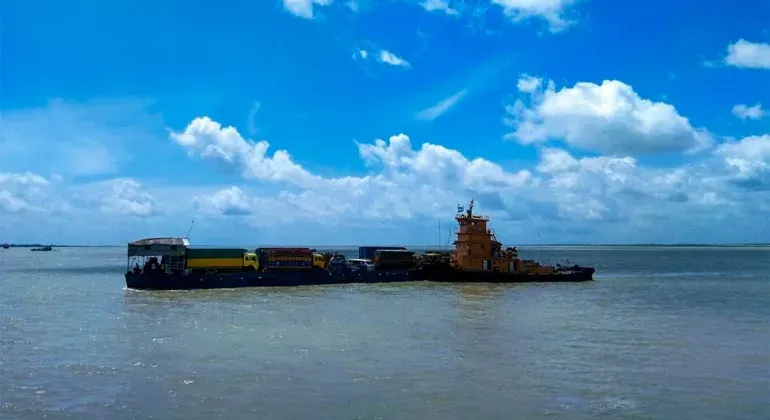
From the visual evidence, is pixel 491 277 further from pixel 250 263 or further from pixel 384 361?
pixel 384 361

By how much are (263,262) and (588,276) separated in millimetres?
39264

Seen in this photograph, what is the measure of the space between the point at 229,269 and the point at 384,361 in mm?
39278

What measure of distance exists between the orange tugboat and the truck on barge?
203 inches

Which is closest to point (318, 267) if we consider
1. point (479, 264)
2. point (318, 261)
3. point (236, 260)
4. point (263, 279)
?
point (318, 261)

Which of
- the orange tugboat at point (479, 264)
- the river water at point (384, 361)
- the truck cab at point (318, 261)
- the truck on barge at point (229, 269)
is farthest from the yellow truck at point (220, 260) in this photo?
the orange tugboat at point (479, 264)

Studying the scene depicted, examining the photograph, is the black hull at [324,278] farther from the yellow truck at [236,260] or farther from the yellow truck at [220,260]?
the yellow truck at [220,260]

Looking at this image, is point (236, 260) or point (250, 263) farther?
point (250, 263)

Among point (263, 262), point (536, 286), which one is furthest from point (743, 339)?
point (263, 262)

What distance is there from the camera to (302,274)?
200 ft

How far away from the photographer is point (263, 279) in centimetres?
5841

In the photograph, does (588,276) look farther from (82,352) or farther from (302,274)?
(82,352)

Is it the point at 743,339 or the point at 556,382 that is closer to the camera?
the point at 556,382

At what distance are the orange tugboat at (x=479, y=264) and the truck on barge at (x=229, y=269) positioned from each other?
5146 mm

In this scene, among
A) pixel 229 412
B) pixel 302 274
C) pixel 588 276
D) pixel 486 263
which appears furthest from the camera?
pixel 588 276
